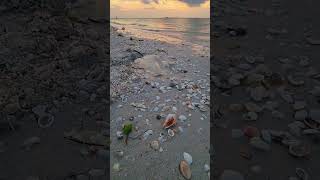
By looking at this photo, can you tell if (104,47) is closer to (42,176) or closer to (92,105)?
(92,105)

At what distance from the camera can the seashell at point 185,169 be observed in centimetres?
299

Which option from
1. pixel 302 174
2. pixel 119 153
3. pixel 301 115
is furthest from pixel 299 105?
pixel 119 153

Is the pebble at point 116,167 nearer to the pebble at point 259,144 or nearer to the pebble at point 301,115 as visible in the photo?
the pebble at point 259,144

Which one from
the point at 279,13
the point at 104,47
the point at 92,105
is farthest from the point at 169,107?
the point at 279,13

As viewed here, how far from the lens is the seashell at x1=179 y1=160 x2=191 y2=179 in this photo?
2.99 meters

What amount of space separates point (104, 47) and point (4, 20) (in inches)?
76.0

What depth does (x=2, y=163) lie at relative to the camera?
310 cm

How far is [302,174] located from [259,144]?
504 mm

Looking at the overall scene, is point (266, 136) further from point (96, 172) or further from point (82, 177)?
point (82, 177)

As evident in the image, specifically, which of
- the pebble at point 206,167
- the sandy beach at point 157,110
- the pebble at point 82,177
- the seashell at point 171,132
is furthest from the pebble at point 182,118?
the pebble at point 82,177

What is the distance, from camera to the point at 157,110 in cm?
386

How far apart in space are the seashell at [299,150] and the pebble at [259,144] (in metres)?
0.23

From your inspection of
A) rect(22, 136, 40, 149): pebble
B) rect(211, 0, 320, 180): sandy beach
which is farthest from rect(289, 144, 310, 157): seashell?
rect(22, 136, 40, 149): pebble

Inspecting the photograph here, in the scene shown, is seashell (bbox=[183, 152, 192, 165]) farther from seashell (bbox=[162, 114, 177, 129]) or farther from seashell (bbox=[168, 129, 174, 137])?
seashell (bbox=[162, 114, 177, 129])
